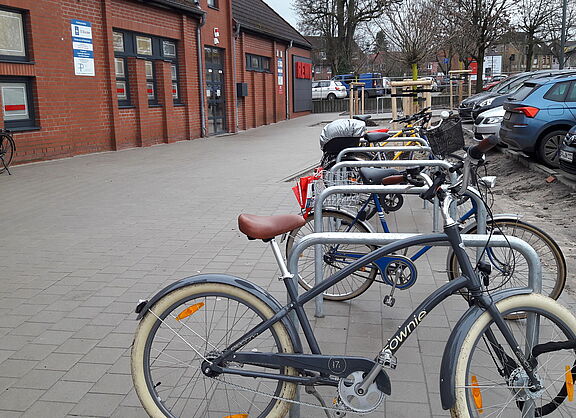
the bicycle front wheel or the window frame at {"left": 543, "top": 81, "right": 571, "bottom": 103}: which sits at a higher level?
the window frame at {"left": 543, "top": 81, "right": 571, "bottom": 103}

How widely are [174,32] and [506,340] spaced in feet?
58.1

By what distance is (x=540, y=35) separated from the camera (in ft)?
146

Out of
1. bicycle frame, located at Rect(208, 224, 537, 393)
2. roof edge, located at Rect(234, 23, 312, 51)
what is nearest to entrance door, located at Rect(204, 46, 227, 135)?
roof edge, located at Rect(234, 23, 312, 51)

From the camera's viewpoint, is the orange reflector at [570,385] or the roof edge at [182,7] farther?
the roof edge at [182,7]

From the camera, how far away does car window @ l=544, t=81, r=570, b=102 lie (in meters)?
11.6

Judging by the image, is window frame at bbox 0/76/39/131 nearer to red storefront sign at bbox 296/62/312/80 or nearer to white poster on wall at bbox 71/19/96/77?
white poster on wall at bbox 71/19/96/77

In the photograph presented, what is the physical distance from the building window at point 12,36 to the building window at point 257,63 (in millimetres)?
13874

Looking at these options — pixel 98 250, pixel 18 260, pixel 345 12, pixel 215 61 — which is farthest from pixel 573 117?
pixel 345 12

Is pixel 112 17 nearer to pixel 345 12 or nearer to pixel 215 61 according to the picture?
pixel 215 61

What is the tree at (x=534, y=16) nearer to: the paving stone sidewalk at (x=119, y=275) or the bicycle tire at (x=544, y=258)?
the paving stone sidewalk at (x=119, y=275)

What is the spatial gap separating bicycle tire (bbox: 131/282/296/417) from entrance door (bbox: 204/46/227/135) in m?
19.0

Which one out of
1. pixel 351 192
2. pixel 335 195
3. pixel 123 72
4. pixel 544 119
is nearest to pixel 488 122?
pixel 544 119

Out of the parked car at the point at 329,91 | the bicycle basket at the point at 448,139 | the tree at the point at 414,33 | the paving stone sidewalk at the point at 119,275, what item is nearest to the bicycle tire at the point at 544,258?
the paving stone sidewalk at the point at 119,275

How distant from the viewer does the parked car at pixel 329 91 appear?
140 feet
